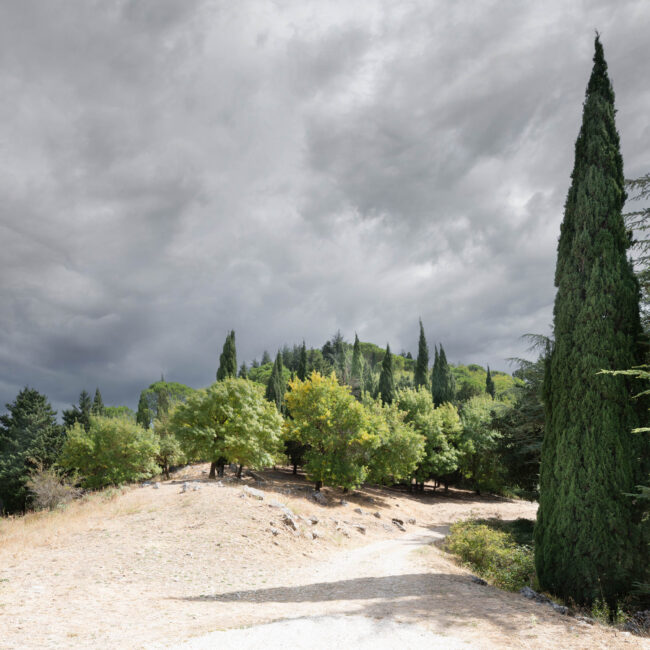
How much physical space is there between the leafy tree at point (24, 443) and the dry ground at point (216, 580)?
16502 millimetres

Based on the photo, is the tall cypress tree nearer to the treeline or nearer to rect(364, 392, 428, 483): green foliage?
the treeline

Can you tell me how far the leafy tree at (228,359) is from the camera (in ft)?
160

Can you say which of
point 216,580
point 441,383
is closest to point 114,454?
point 216,580

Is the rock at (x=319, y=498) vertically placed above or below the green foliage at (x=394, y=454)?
below

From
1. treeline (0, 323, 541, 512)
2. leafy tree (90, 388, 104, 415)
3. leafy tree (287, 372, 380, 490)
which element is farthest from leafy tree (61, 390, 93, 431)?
leafy tree (287, 372, 380, 490)

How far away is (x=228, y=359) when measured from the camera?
4894 cm

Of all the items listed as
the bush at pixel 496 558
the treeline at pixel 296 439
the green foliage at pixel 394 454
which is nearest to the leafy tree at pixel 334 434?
the treeline at pixel 296 439

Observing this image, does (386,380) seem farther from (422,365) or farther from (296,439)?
(296,439)

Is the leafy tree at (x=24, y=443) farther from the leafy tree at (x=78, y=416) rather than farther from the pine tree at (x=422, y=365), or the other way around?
the pine tree at (x=422, y=365)

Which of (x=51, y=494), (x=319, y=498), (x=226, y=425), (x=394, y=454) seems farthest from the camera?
(x=394, y=454)

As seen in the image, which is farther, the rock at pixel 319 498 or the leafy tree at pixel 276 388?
the leafy tree at pixel 276 388

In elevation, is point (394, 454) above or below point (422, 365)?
below

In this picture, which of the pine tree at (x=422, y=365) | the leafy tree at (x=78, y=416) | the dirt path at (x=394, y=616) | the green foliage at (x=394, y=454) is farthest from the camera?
the pine tree at (x=422, y=365)

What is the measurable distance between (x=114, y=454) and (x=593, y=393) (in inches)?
1058
